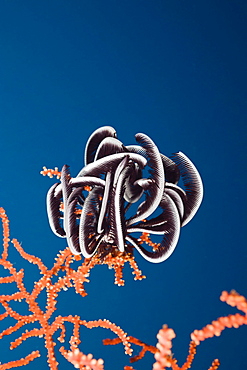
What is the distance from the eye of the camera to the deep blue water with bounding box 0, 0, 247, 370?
15.9ft

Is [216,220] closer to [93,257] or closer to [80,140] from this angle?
[80,140]

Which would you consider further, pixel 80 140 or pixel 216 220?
pixel 216 220

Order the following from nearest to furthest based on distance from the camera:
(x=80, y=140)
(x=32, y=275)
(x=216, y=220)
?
(x=80, y=140) → (x=32, y=275) → (x=216, y=220)

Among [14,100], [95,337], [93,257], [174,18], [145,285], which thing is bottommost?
[93,257]

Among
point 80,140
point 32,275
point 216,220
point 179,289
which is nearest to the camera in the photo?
point 80,140

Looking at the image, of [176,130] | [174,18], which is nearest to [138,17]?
[174,18]

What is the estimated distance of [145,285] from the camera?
6375 mm

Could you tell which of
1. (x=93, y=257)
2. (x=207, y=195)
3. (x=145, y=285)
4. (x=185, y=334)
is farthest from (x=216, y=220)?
(x=93, y=257)

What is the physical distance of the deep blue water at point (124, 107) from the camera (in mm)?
4832

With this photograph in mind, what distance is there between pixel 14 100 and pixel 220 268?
183 inches

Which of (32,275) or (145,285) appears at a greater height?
(145,285)

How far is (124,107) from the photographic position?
211 inches

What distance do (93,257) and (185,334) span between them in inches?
212

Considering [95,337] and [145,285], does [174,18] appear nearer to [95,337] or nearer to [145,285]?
[145,285]
